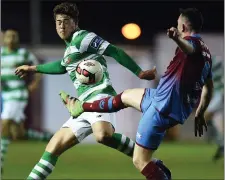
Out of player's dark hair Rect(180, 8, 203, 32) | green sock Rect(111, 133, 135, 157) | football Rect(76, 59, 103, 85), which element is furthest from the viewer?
green sock Rect(111, 133, 135, 157)

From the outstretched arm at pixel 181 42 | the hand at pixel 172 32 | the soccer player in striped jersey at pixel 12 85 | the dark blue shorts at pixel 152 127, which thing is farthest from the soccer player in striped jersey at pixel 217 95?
the hand at pixel 172 32

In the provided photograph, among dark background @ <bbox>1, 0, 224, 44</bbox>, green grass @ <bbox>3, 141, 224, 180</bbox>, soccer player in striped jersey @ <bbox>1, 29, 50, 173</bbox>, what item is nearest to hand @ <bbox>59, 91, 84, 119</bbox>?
green grass @ <bbox>3, 141, 224, 180</bbox>

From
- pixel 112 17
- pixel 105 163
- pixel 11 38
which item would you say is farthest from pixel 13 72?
pixel 112 17

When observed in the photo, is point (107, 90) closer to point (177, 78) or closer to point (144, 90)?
point (144, 90)

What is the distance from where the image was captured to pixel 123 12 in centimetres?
2406

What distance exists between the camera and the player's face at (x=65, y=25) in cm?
789

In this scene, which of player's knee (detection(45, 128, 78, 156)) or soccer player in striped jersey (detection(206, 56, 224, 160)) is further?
soccer player in striped jersey (detection(206, 56, 224, 160))

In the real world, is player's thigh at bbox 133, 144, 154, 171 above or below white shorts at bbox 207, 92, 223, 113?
above

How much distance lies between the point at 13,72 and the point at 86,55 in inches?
185

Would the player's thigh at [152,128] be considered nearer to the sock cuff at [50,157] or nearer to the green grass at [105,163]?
the sock cuff at [50,157]

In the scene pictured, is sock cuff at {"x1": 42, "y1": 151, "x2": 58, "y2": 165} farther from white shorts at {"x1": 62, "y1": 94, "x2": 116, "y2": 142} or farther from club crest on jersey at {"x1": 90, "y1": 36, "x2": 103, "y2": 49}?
club crest on jersey at {"x1": 90, "y1": 36, "x2": 103, "y2": 49}

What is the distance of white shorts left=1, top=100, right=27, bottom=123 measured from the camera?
39.8ft

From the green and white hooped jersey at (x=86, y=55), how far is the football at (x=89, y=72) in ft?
0.13

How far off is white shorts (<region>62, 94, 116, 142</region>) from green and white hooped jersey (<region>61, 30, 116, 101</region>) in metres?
0.11
